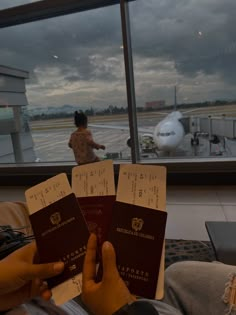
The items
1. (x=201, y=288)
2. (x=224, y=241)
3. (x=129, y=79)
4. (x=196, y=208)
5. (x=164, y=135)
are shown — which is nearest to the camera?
(x=201, y=288)

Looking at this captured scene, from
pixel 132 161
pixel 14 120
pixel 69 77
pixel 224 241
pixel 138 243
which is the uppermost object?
pixel 69 77

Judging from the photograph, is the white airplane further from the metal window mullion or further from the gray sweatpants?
the gray sweatpants

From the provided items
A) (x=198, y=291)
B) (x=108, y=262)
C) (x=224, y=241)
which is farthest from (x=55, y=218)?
(x=224, y=241)

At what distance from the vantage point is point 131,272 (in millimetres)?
555

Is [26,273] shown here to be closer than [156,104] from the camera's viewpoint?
Yes

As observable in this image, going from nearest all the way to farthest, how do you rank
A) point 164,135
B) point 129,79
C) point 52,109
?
point 129,79, point 164,135, point 52,109

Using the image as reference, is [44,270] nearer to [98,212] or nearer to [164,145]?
[98,212]

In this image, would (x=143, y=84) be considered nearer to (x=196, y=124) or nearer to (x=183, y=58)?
(x=183, y=58)

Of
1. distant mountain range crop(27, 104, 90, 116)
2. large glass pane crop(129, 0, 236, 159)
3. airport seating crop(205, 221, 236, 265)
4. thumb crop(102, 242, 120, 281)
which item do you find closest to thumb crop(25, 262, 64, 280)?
thumb crop(102, 242, 120, 281)

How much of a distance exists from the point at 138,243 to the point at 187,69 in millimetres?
2870

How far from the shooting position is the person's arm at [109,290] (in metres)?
0.53

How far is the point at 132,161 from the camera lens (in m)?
3.00

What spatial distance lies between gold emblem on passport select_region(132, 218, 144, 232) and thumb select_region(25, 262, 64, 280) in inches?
7.0

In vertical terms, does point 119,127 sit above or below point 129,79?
below
